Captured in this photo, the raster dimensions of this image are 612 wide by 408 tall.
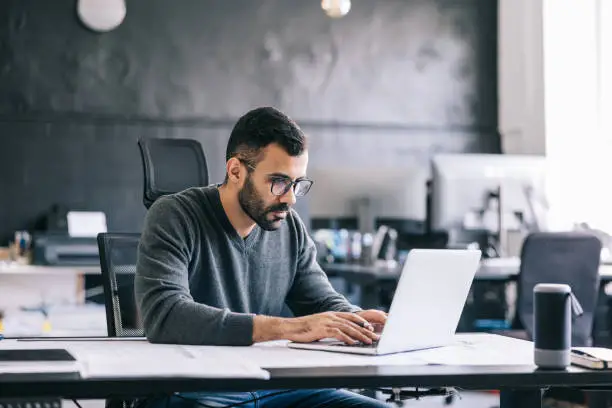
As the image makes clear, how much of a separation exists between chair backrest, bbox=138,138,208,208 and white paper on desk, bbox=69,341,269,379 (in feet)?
3.17

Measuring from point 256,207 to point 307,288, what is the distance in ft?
1.14

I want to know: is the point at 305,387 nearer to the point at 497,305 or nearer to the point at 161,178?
the point at 161,178

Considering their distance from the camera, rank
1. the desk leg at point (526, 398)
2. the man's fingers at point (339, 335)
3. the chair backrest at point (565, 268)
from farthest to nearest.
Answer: the chair backrest at point (565, 268) → the man's fingers at point (339, 335) → the desk leg at point (526, 398)

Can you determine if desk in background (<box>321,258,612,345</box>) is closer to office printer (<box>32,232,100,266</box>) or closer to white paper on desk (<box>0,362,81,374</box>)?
office printer (<box>32,232,100,266</box>)

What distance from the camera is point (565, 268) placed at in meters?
4.27

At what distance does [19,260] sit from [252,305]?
336cm

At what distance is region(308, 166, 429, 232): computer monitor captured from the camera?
4.87 m

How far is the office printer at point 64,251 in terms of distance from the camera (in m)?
5.27

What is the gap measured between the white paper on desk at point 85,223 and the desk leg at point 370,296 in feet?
6.05

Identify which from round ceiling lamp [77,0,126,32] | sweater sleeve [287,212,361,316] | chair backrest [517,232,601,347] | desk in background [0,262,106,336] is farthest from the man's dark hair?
round ceiling lamp [77,0,126,32]

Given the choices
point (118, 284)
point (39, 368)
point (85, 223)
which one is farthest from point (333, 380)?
point (85, 223)

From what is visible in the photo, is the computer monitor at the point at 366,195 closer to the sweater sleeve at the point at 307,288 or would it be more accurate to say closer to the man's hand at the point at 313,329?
the sweater sleeve at the point at 307,288

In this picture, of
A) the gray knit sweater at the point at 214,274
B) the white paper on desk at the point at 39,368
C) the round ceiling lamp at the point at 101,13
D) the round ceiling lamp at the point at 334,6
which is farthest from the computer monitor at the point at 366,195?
the white paper on desk at the point at 39,368

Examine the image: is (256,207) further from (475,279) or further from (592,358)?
(475,279)
